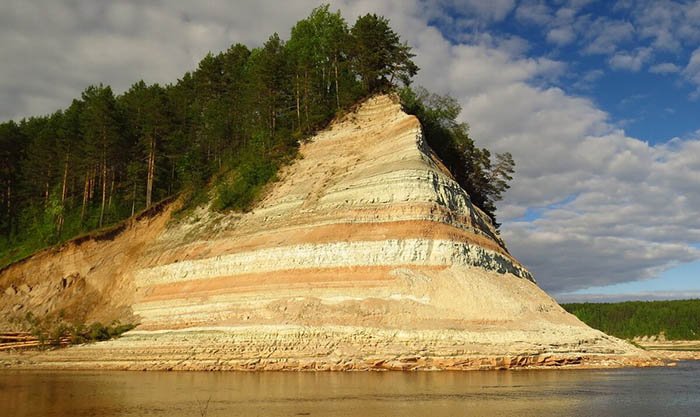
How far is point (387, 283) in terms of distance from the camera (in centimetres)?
2970

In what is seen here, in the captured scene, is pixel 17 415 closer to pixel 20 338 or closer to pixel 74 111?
pixel 20 338

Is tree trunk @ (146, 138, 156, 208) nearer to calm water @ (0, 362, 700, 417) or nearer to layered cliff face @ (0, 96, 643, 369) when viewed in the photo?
layered cliff face @ (0, 96, 643, 369)

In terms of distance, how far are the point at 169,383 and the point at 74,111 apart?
4867cm

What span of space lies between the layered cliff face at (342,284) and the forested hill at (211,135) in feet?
17.0

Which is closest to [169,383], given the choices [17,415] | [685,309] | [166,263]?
[17,415]

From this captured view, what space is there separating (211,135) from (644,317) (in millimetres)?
114101

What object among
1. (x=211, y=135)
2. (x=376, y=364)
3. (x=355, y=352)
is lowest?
(x=376, y=364)

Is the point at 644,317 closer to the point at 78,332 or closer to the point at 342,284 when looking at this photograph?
the point at 342,284

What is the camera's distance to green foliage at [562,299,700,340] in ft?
363

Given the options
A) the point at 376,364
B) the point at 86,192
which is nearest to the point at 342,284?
the point at 376,364

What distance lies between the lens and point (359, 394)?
18.0 meters

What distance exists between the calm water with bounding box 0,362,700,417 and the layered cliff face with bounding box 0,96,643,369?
241 cm

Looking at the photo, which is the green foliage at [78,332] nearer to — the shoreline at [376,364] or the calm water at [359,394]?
the shoreline at [376,364]

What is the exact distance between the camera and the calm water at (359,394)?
15.2 metres
